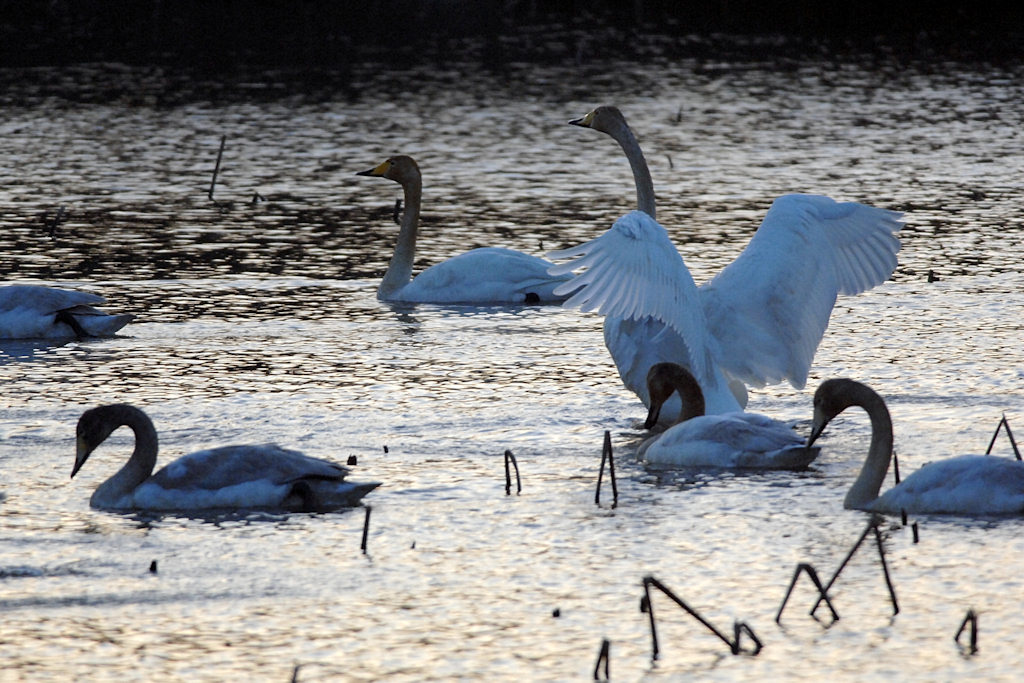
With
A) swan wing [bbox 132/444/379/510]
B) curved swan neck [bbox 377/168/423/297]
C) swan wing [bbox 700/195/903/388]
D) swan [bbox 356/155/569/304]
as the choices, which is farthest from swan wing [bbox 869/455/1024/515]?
curved swan neck [bbox 377/168/423/297]

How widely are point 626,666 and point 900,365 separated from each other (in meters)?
4.47

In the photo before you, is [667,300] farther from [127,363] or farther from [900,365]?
[127,363]

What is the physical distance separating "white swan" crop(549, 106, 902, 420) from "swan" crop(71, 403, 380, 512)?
1.46 metres

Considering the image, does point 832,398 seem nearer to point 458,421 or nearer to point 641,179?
point 458,421

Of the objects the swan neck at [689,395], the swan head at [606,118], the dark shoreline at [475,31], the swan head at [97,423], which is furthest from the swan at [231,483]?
the dark shoreline at [475,31]

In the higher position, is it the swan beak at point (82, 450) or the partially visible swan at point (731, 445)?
the partially visible swan at point (731, 445)

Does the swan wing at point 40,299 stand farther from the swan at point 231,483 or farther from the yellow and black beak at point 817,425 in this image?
the yellow and black beak at point 817,425

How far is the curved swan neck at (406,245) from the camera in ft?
39.0

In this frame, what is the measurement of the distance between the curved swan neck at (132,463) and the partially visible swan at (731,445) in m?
2.03

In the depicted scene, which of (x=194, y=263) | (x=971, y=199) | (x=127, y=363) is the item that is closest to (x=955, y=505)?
(x=127, y=363)

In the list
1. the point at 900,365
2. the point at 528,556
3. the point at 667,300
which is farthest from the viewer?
the point at 900,365

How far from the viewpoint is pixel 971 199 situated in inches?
593

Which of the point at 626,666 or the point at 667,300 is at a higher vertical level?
the point at 667,300

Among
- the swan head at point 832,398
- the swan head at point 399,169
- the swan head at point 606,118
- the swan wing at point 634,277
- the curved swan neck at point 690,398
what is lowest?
the curved swan neck at point 690,398
